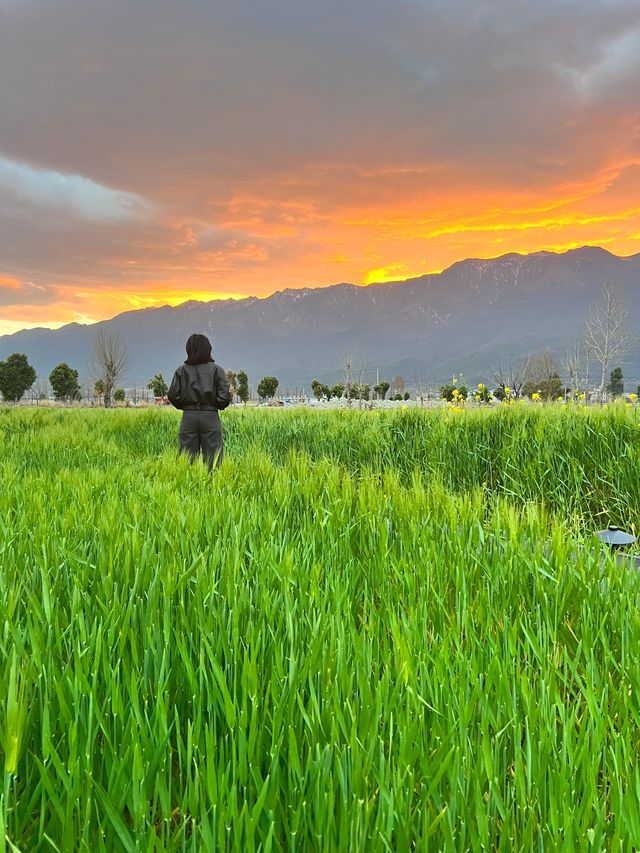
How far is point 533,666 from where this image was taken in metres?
1.27

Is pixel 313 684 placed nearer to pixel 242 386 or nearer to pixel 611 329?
pixel 611 329

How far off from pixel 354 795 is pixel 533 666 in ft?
2.49

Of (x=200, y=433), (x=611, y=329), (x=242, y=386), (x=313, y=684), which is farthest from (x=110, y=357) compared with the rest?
(x=313, y=684)

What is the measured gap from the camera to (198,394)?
7.09 metres

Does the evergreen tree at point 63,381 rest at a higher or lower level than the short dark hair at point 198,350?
higher

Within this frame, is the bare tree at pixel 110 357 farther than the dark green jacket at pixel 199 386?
Yes

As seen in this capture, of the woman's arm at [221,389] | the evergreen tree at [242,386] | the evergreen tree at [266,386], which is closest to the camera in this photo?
the woman's arm at [221,389]

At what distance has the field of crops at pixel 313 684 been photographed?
28.9 inches

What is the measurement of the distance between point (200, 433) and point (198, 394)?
59 cm

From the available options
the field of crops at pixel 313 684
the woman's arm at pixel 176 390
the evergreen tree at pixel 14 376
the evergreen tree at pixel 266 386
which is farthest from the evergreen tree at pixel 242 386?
the field of crops at pixel 313 684

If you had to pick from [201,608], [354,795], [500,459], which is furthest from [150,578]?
[500,459]

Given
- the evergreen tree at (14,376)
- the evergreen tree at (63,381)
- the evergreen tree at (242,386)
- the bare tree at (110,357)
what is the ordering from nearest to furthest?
the evergreen tree at (14,376)
the bare tree at (110,357)
the evergreen tree at (63,381)
the evergreen tree at (242,386)

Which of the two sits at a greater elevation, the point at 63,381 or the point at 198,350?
the point at 63,381

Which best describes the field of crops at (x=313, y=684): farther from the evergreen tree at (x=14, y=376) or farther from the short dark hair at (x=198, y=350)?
the evergreen tree at (x=14, y=376)
